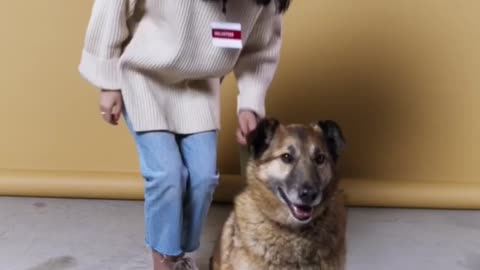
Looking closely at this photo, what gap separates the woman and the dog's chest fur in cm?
22

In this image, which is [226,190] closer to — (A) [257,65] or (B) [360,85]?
(B) [360,85]

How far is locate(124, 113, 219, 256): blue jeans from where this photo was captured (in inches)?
72.8

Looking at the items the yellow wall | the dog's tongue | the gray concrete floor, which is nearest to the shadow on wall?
the yellow wall

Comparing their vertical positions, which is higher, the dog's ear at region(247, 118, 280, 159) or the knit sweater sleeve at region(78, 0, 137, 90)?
the knit sweater sleeve at region(78, 0, 137, 90)

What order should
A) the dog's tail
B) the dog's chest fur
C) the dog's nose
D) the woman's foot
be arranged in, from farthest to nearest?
the dog's tail, the woman's foot, the dog's chest fur, the dog's nose

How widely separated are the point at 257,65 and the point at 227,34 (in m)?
0.22

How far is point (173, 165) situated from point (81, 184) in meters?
1.04

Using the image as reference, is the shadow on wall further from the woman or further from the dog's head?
the dog's head

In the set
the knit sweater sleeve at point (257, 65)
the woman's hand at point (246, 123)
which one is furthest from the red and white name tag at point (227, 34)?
the woman's hand at point (246, 123)

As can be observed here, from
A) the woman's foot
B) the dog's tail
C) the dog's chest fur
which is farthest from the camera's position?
the dog's tail

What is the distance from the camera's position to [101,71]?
1840 millimetres

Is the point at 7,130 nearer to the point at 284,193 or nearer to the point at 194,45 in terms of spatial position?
the point at 194,45

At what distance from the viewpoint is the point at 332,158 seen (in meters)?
1.81

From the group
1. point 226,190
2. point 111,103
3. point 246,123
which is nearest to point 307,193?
point 246,123
